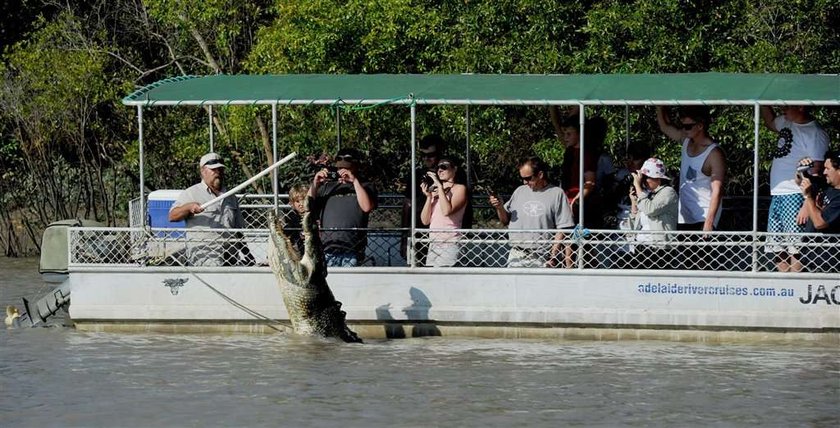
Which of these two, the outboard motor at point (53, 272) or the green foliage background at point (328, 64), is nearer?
the outboard motor at point (53, 272)

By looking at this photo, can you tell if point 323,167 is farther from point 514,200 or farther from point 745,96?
point 745,96

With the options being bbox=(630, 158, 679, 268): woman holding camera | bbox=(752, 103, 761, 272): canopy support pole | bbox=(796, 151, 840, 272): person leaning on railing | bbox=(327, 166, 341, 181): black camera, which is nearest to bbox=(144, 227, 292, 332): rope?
bbox=(327, 166, 341, 181): black camera

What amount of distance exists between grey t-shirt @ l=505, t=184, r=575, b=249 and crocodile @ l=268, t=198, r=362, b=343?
1810 mm

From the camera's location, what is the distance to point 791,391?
13.3 meters

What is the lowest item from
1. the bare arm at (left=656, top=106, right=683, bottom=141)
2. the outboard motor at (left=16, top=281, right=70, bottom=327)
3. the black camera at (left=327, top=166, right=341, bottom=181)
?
the outboard motor at (left=16, top=281, right=70, bottom=327)

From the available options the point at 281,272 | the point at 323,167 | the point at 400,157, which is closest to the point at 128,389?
the point at 281,272

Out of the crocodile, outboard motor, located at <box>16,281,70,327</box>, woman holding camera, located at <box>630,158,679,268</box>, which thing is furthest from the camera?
outboard motor, located at <box>16,281,70,327</box>

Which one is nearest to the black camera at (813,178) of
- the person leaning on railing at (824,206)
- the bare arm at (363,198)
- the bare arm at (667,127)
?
the person leaning on railing at (824,206)

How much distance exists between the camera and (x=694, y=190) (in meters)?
15.7

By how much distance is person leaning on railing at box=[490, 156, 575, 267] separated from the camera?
50.8 ft

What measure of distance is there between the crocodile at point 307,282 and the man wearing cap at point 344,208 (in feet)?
1.79

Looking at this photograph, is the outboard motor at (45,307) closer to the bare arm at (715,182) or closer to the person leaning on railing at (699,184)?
the person leaning on railing at (699,184)

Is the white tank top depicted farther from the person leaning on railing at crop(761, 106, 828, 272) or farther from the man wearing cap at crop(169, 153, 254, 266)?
the man wearing cap at crop(169, 153, 254, 266)

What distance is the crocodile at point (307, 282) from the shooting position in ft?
49.8
